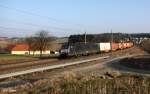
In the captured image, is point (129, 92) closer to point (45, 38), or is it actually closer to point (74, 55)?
point (74, 55)

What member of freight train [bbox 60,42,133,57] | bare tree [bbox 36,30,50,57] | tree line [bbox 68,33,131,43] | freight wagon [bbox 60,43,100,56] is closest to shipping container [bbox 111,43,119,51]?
tree line [bbox 68,33,131,43]

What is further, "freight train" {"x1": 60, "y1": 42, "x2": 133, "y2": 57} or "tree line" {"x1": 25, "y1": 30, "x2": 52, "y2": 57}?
"tree line" {"x1": 25, "y1": 30, "x2": 52, "y2": 57}

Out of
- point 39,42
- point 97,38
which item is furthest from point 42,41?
point 97,38

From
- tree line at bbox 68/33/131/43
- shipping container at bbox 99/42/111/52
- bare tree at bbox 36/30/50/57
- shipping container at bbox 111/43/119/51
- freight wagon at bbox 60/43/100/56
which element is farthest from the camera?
bare tree at bbox 36/30/50/57

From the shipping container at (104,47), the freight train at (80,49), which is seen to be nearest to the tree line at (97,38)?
the shipping container at (104,47)

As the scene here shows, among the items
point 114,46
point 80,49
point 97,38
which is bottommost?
point 114,46

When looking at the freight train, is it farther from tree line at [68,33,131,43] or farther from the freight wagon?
tree line at [68,33,131,43]

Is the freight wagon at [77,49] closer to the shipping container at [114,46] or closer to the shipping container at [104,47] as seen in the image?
the shipping container at [104,47]

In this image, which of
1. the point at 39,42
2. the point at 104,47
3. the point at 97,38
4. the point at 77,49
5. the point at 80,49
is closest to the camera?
the point at 77,49

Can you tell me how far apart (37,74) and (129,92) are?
17937mm

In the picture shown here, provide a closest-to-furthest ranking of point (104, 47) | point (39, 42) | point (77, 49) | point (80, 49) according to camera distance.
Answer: point (77, 49) → point (80, 49) → point (104, 47) → point (39, 42)

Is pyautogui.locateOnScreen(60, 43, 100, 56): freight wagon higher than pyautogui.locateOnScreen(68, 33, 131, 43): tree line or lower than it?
lower

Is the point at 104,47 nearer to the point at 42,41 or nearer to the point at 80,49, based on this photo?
the point at 80,49

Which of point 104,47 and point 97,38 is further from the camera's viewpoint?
point 97,38
